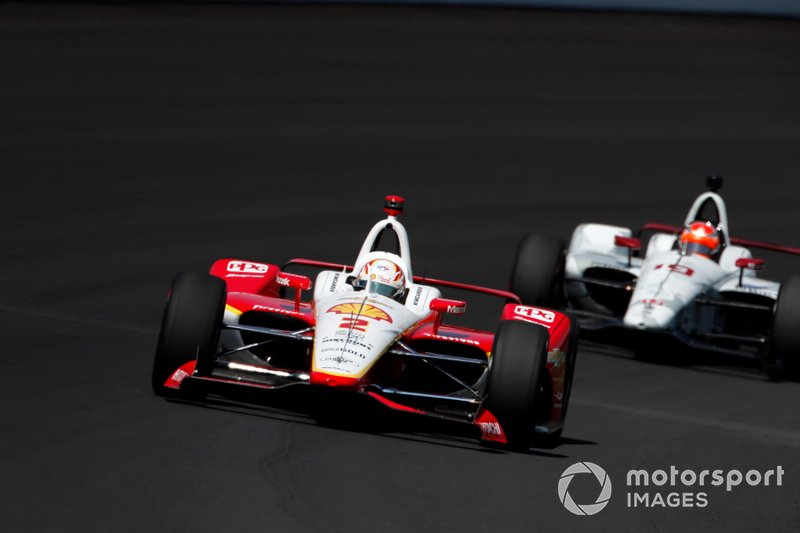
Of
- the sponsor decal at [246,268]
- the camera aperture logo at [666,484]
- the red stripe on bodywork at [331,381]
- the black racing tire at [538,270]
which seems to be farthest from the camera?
the black racing tire at [538,270]

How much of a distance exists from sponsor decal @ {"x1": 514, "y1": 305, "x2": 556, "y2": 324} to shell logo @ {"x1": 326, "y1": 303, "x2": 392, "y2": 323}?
51.2 inches

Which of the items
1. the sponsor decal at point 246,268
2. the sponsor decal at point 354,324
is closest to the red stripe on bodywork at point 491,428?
the sponsor decal at point 354,324

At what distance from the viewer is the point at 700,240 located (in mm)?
16234

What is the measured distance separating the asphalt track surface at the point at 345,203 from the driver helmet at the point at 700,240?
1.35 m

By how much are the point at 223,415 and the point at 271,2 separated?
22257mm

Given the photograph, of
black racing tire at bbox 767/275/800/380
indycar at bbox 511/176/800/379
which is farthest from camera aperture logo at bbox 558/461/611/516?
black racing tire at bbox 767/275/800/380

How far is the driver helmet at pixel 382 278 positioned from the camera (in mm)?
11594

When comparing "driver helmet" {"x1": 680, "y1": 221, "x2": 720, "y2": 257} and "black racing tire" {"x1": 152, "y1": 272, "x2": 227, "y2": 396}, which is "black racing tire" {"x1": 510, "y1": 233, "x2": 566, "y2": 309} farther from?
"black racing tire" {"x1": 152, "y1": 272, "x2": 227, "y2": 396}

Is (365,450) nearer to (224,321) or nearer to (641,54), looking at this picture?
(224,321)

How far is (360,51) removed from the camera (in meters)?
29.6

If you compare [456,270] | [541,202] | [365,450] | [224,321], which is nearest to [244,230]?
[456,270]

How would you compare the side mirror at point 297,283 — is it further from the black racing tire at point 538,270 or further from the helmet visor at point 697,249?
the helmet visor at point 697,249

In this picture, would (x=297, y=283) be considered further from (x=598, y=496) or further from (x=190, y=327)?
(x=598, y=496)

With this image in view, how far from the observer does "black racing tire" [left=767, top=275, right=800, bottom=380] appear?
14445 mm
